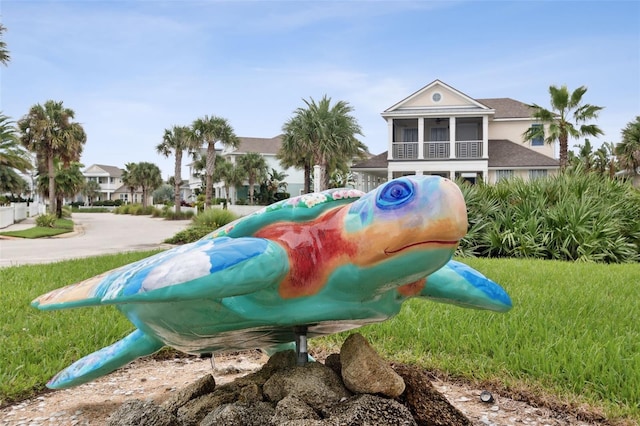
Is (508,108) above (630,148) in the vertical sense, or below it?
above

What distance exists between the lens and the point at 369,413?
1889 millimetres

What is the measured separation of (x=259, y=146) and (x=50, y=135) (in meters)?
23.2

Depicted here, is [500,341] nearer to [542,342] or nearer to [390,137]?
[542,342]

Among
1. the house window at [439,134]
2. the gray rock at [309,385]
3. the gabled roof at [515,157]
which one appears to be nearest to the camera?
the gray rock at [309,385]

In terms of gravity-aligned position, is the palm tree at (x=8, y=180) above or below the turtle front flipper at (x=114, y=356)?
above

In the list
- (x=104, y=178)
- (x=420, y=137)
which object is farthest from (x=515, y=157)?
(x=104, y=178)

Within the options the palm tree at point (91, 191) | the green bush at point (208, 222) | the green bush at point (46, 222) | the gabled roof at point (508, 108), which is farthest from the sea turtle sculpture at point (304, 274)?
the palm tree at point (91, 191)

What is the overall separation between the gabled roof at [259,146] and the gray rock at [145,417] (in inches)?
1887

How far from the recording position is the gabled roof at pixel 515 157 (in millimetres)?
27375

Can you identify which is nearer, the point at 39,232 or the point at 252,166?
the point at 39,232

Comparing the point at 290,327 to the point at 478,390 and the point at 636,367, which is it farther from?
the point at 636,367

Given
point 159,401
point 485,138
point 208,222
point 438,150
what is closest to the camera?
point 159,401

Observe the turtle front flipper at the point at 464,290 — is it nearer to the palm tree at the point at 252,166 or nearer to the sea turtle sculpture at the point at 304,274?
the sea turtle sculpture at the point at 304,274

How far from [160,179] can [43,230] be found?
139 ft
